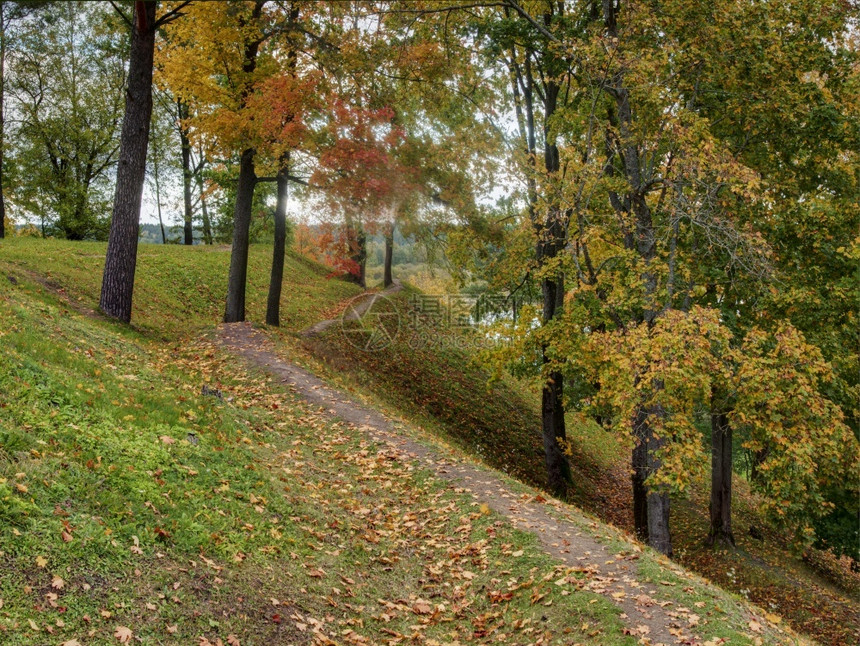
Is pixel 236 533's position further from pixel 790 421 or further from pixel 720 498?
pixel 720 498

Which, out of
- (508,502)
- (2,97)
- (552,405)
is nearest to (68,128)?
(2,97)

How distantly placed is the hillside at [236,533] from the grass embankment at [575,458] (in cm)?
548

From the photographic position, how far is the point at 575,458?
22.0 m

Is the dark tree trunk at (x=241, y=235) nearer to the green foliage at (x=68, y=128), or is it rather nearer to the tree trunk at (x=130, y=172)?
the tree trunk at (x=130, y=172)

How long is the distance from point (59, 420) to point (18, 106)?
29.2m

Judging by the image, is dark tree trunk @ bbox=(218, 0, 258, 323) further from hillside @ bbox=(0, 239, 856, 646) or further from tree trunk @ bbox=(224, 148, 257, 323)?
hillside @ bbox=(0, 239, 856, 646)

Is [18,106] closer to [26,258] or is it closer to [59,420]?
[26,258]

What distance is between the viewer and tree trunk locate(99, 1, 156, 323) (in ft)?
Answer: 47.6

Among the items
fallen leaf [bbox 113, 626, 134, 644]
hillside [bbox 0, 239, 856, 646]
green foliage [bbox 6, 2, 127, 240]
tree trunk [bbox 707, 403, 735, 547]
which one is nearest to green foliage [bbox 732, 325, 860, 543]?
hillside [bbox 0, 239, 856, 646]

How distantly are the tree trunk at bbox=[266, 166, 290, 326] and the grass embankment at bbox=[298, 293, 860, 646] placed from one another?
5.51ft

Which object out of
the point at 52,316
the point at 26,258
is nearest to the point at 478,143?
the point at 52,316

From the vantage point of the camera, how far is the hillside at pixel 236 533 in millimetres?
4945

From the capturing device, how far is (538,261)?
16016 mm

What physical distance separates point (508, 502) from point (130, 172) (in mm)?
11660
